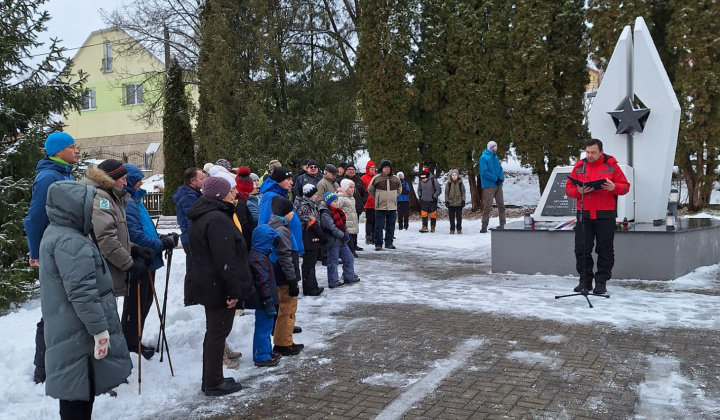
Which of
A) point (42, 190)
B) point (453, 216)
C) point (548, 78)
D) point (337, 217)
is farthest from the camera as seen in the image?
point (548, 78)

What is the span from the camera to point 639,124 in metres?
11.0

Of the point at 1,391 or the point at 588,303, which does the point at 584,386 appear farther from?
the point at 1,391

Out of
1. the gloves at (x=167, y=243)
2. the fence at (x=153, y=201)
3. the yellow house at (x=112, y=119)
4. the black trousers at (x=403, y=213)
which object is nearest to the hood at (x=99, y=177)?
the gloves at (x=167, y=243)

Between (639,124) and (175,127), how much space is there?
15894mm

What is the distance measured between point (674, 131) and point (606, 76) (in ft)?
4.89

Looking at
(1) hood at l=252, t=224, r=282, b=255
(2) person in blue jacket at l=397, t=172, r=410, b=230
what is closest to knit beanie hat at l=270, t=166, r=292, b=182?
(1) hood at l=252, t=224, r=282, b=255

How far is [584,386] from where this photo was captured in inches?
199

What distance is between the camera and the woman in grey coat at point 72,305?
3.82m

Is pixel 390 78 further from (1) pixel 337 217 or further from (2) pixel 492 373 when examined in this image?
(2) pixel 492 373

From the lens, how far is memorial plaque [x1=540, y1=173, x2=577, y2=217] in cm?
1104

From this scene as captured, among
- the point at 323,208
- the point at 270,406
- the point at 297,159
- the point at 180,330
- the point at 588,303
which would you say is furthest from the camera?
the point at 297,159

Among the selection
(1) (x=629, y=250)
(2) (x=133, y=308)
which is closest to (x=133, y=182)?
(2) (x=133, y=308)

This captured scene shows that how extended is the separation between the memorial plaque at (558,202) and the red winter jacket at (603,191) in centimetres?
262

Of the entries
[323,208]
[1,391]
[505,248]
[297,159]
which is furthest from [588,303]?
[297,159]
